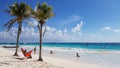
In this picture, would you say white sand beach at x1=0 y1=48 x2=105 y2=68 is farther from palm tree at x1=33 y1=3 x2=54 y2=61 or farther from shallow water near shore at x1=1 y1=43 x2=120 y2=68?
palm tree at x1=33 y1=3 x2=54 y2=61

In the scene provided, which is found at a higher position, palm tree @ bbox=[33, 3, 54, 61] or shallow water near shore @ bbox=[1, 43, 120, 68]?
palm tree @ bbox=[33, 3, 54, 61]

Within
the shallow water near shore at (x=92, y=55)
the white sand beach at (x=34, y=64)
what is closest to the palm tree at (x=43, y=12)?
the white sand beach at (x=34, y=64)

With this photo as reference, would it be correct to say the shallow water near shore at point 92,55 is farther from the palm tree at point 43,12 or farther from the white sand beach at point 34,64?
the palm tree at point 43,12

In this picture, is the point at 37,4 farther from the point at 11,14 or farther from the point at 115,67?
the point at 115,67

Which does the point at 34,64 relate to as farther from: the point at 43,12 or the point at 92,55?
the point at 92,55

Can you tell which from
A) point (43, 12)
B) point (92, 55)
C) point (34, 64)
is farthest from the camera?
point (92, 55)

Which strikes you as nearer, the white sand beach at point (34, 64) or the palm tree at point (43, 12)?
the white sand beach at point (34, 64)

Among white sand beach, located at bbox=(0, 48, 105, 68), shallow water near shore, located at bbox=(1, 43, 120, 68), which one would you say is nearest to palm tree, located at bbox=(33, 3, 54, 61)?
white sand beach, located at bbox=(0, 48, 105, 68)

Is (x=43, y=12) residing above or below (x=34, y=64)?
above

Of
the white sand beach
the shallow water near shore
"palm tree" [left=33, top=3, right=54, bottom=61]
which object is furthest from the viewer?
the shallow water near shore

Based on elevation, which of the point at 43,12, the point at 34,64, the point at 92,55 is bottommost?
the point at 92,55

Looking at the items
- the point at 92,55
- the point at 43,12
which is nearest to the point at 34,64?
the point at 43,12

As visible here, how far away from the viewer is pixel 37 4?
18562mm

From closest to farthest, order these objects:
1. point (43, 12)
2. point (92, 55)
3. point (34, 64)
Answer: point (34, 64), point (43, 12), point (92, 55)
